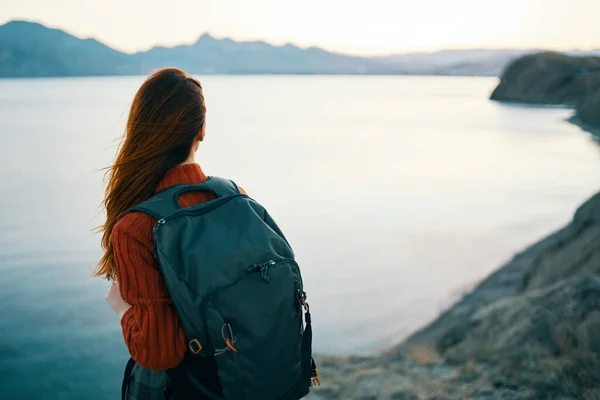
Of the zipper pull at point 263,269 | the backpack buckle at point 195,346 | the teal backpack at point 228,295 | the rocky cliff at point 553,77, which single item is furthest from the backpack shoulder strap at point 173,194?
Answer: the rocky cliff at point 553,77

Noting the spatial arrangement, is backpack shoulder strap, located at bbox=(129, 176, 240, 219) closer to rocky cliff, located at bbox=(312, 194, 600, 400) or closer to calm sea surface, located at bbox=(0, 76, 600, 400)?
calm sea surface, located at bbox=(0, 76, 600, 400)

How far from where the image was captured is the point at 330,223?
47.1 ft

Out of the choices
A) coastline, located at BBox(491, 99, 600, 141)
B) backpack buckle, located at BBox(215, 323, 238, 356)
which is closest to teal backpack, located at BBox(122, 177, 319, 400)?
backpack buckle, located at BBox(215, 323, 238, 356)

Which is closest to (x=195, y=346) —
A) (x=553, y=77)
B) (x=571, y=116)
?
(x=571, y=116)

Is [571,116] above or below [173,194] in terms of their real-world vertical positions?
below

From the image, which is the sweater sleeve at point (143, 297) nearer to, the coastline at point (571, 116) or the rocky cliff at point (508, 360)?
the rocky cliff at point (508, 360)

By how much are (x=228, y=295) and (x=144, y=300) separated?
199mm

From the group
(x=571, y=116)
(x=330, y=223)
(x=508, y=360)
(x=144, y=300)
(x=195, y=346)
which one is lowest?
(x=330, y=223)

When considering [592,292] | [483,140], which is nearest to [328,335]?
[592,292]

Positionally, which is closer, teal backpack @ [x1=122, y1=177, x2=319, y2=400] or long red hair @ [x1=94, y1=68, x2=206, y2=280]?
teal backpack @ [x1=122, y1=177, x2=319, y2=400]

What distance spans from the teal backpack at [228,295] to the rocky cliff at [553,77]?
164ft

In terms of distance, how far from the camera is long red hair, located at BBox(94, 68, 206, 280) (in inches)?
59.8

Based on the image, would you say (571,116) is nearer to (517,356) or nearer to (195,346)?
(517,356)

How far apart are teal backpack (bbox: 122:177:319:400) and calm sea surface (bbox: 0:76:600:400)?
183 centimetres
